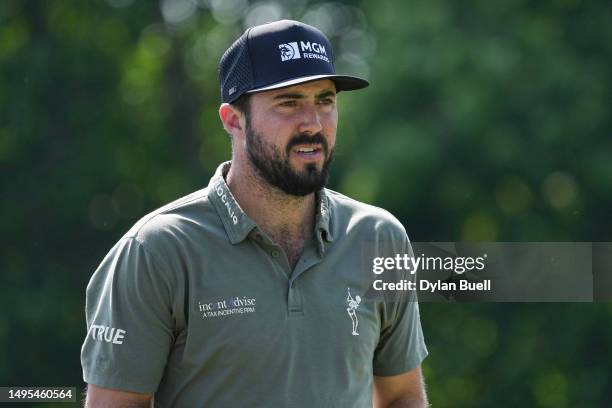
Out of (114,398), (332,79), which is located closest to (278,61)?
(332,79)

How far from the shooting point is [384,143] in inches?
375

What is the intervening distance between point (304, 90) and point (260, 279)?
0.50 metres

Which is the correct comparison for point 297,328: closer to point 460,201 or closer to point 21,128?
point 460,201

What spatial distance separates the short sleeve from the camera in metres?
3.15

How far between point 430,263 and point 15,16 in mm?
7870

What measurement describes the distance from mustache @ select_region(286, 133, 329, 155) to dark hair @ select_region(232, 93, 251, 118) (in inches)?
6.7

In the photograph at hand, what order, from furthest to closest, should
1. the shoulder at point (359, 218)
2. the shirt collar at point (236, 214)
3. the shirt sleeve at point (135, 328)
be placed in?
the shoulder at point (359, 218)
the shirt collar at point (236, 214)
the shirt sleeve at point (135, 328)

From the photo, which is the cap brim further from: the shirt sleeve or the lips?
the shirt sleeve

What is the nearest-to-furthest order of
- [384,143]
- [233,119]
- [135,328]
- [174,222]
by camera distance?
[135,328] → [174,222] → [233,119] → [384,143]

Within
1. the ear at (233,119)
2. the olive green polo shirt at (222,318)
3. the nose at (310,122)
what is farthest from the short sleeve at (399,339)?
the ear at (233,119)

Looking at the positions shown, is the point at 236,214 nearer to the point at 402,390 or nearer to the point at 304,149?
the point at 304,149

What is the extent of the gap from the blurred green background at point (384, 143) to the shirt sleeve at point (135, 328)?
661 centimetres

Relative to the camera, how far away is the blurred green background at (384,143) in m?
9.80

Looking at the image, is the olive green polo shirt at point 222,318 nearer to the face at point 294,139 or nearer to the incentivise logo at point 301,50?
the face at point 294,139
